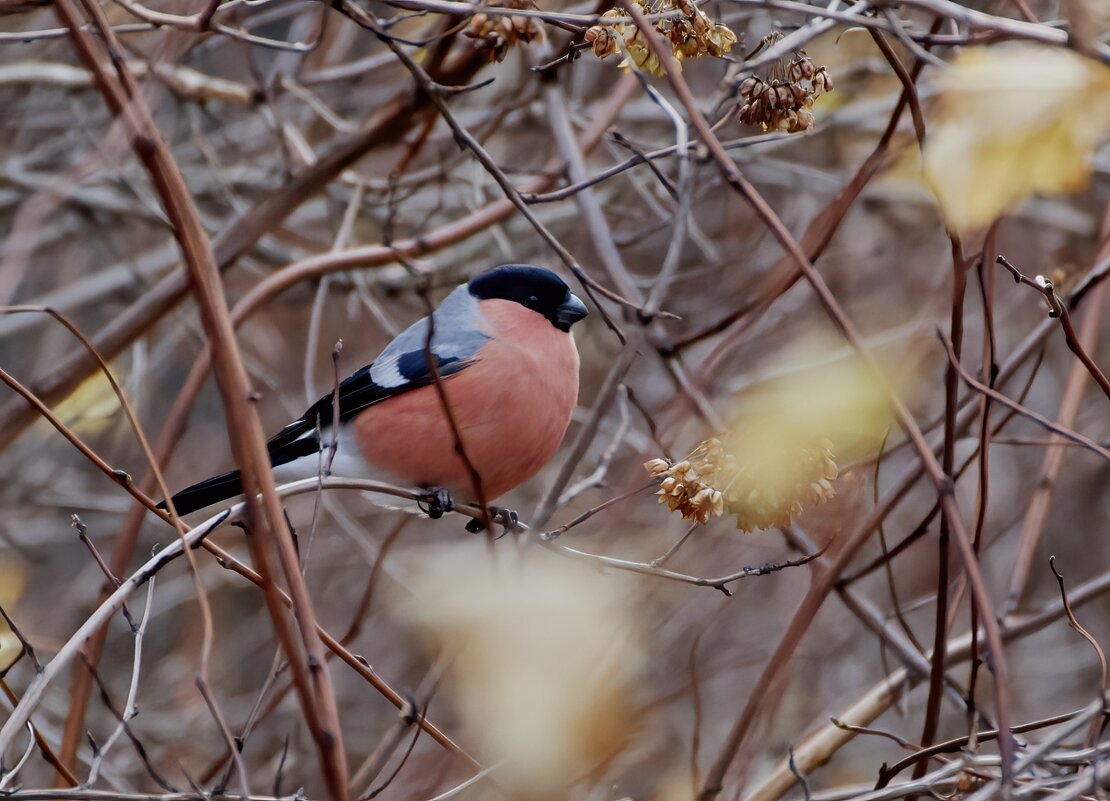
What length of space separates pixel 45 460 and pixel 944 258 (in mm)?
4047

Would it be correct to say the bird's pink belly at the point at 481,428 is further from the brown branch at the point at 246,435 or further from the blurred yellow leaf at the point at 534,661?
the brown branch at the point at 246,435

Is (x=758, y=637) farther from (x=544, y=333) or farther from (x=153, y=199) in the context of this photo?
(x=153, y=199)

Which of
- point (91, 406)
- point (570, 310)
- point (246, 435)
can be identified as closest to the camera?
point (246, 435)

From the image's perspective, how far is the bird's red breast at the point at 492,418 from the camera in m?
2.91

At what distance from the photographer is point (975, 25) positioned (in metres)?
1.51

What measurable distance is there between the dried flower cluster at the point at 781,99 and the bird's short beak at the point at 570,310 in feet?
4.60

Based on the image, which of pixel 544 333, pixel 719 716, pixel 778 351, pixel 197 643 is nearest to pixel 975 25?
pixel 544 333

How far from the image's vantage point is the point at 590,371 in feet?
16.5

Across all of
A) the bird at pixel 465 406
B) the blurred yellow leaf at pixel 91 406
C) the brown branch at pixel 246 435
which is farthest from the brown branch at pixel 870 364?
the blurred yellow leaf at pixel 91 406

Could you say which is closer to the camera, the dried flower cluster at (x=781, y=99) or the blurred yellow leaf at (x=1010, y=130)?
the blurred yellow leaf at (x=1010, y=130)

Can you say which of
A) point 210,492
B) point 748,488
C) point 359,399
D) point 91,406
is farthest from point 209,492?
point 748,488

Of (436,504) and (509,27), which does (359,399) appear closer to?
(436,504)

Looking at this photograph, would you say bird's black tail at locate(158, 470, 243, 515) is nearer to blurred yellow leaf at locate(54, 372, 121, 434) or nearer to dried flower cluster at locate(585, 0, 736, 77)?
blurred yellow leaf at locate(54, 372, 121, 434)

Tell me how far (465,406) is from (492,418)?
0.08m
